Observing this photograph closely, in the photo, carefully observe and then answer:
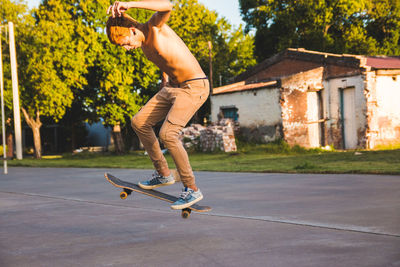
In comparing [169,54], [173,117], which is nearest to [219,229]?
[173,117]

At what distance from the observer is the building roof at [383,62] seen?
2754cm

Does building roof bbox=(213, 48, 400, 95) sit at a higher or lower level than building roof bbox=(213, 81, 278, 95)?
higher

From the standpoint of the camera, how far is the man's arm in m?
4.90

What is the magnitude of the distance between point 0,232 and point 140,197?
4041mm

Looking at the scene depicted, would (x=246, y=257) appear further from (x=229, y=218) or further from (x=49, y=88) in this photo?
(x=49, y=88)

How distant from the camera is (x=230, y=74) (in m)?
54.7

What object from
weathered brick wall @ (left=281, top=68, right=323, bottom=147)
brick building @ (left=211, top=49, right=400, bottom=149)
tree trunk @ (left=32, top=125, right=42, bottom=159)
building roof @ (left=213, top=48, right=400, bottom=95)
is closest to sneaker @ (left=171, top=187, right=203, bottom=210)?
brick building @ (left=211, top=49, right=400, bottom=149)

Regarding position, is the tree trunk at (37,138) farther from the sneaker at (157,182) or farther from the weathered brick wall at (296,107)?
the sneaker at (157,182)

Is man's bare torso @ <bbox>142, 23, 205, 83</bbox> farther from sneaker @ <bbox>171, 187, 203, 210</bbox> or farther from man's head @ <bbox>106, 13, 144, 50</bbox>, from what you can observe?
sneaker @ <bbox>171, 187, 203, 210</bbox>

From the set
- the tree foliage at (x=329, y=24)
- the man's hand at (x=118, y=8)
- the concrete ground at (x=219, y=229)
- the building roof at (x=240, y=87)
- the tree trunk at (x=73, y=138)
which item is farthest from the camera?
the tree trunk at (x=73, y=138)

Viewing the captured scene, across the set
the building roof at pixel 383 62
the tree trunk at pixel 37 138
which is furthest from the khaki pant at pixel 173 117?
the tree trunk at pixel 37 138

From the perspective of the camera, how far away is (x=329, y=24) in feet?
160

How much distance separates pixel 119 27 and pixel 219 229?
2683 millimetres

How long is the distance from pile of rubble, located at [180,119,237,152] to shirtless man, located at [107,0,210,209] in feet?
75.5
